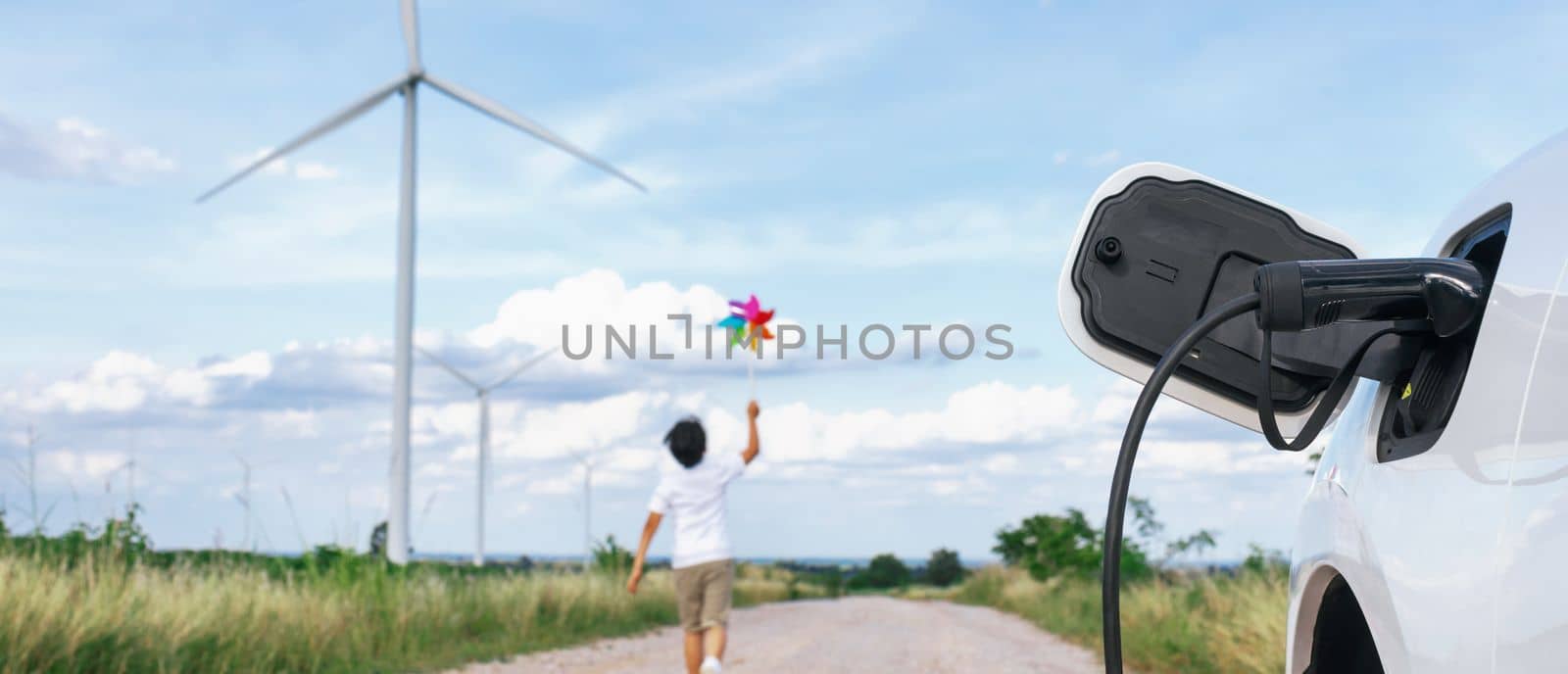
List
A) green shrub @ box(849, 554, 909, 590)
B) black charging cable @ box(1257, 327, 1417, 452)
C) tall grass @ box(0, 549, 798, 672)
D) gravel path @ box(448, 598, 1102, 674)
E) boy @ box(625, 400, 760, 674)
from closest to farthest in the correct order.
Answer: black charging cable @ box(1257, 327, 1417, 452) < tall grass @ box(0, 549, 798, 672) < boy @ box(625, 400, 760, 674) < gravel path @ box(448, 598, 1102, 674) < green shrub @ box(849, 554, 909, 590)

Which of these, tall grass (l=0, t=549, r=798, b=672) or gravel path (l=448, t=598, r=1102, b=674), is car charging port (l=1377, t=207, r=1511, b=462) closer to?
tall grass (l=0, t=549, r=798, b=672)

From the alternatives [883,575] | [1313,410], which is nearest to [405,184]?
[1313,410]

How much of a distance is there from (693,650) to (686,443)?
139 cm

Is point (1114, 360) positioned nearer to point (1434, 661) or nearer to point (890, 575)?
point (1434, 661)

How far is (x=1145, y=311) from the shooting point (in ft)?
7.71

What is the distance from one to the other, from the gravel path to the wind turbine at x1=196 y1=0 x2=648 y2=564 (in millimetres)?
4073

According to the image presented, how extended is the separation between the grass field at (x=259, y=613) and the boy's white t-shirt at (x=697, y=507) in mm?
2854

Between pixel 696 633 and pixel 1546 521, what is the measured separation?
767 centimetres

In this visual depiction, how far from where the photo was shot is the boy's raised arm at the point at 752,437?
29.0 feet

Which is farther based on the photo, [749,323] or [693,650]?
[749,323]

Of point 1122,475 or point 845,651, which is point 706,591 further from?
point 1122,475

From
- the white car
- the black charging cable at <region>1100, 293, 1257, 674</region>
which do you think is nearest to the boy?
the white car

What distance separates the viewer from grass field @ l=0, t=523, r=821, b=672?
7.28 metres

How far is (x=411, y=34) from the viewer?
22.8 m
